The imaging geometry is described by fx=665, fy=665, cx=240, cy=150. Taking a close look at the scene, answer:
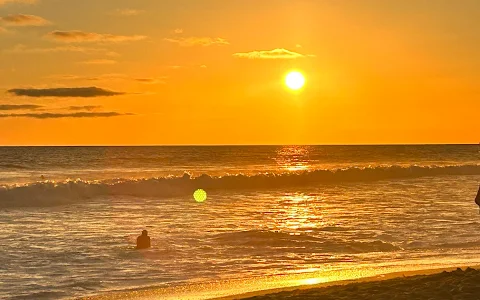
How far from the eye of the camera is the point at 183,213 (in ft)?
94.2

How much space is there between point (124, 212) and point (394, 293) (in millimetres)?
20575

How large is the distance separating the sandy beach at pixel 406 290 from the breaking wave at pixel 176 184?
88.1 ft

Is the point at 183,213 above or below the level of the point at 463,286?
above

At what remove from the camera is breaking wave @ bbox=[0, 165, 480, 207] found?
38.0m

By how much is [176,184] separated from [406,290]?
38.0m

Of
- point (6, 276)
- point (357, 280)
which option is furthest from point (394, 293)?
point (6, 276)

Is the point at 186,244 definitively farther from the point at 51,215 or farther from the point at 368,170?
the point at 368,170

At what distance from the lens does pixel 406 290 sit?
11.0m

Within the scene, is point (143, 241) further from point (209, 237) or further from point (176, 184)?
point (176, 184)

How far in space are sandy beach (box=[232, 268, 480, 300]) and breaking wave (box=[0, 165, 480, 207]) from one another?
1058 inches

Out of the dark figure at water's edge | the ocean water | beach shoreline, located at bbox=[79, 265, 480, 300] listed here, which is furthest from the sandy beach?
the dark figure at water's edge

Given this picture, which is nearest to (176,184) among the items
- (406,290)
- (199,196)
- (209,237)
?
(199,196)

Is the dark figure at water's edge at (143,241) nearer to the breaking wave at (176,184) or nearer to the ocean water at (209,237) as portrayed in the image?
the ocean water at (209,237)

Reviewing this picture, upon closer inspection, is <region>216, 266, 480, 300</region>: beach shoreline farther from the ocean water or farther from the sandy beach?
the ocean water
